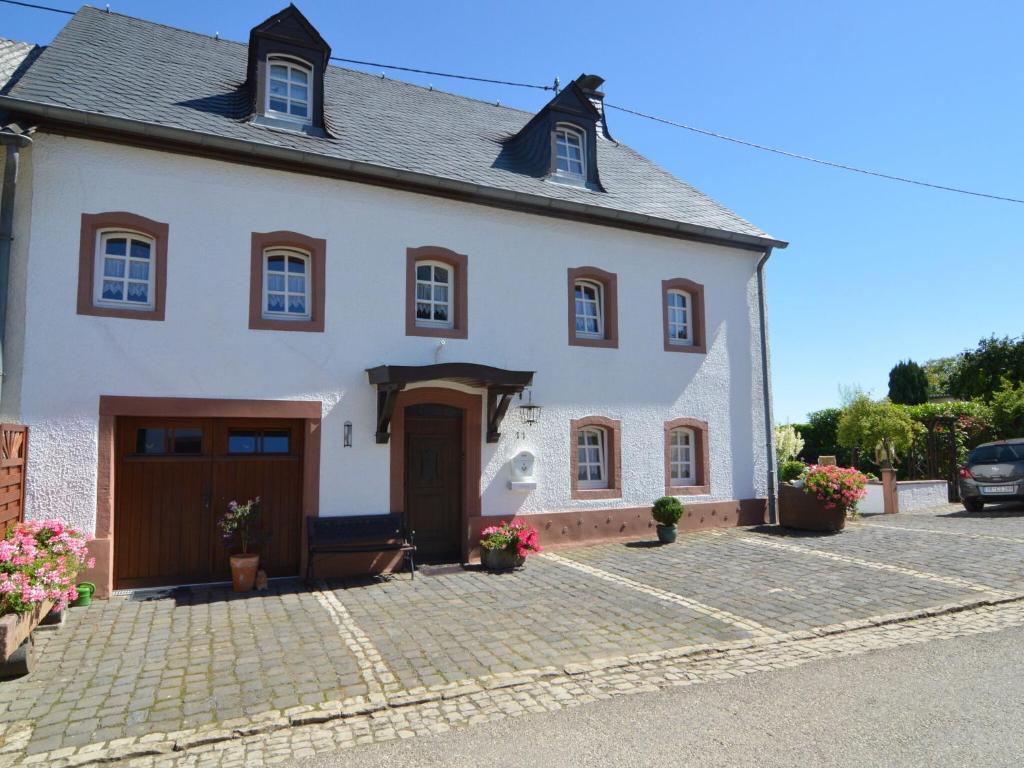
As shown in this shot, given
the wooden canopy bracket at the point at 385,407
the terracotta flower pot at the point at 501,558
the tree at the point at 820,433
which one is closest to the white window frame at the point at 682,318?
the terracotta flower pot at the point at 501,558

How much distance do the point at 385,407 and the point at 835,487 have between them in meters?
8.03

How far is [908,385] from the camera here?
34938 mm

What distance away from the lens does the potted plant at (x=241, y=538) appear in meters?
8.30

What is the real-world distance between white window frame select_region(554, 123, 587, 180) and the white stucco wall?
4.73 ft

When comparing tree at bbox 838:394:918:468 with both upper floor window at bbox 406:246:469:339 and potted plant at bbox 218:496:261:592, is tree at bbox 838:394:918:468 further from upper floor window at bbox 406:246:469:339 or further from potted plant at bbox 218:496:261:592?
potted plant at bbox 218:496:261:592

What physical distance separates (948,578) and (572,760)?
21.6 ft

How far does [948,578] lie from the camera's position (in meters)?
8.30

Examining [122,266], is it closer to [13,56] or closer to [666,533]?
[13,56]

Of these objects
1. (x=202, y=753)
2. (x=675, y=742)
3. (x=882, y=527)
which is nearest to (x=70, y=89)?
(x=202, y=753)

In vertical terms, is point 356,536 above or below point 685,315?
below

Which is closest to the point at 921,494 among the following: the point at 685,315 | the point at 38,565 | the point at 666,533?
the point at 685,315

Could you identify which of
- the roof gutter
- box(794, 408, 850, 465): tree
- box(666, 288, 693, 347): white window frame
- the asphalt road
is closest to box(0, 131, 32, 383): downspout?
the roof gutter

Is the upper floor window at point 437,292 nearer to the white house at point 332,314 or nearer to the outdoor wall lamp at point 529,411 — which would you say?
the white house at point 332,314

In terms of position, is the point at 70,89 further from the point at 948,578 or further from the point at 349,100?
the point at 948,578
